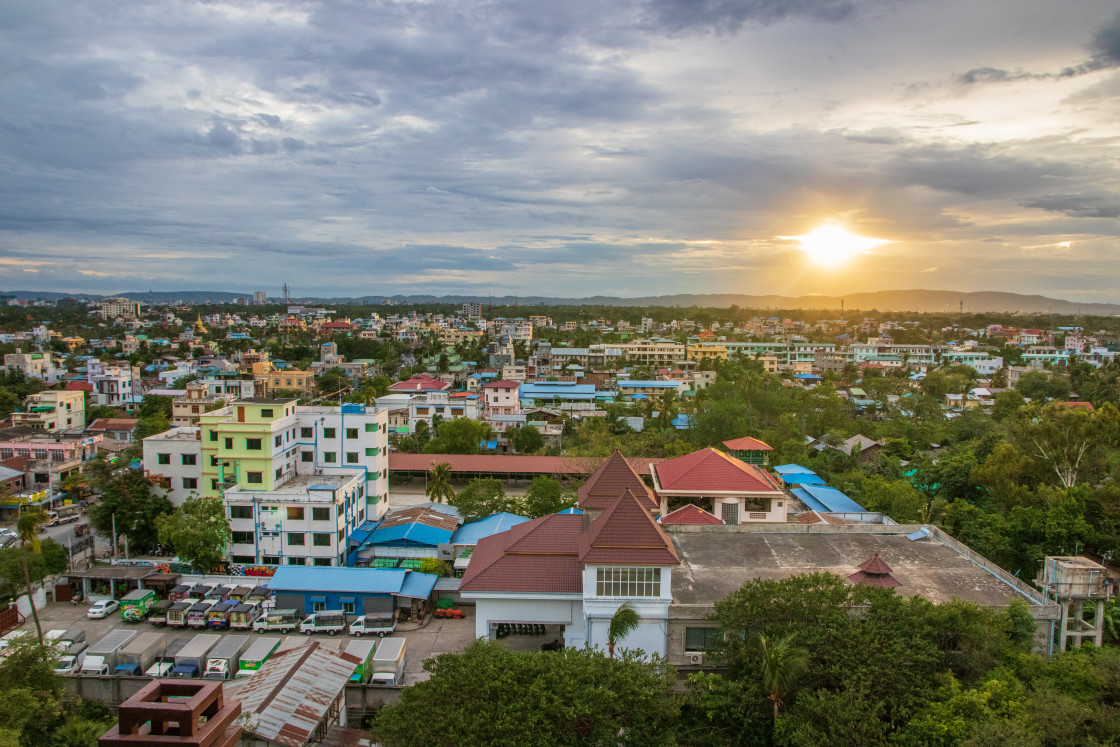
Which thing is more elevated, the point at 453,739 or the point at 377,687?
the point at 453,739

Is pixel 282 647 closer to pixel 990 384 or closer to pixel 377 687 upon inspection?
pixel 377 687

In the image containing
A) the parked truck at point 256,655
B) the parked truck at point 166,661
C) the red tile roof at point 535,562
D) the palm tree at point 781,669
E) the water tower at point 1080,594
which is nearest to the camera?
the palm tree at point 781,669

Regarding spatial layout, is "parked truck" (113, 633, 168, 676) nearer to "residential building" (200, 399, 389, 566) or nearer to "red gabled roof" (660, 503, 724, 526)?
"residential building" (200, 399, 389, 566)

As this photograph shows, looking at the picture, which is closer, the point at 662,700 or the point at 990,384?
the point at 662,700

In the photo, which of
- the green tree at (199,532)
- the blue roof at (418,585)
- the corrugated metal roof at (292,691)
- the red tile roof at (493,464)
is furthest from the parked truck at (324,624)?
the red tile roof at (493,464)

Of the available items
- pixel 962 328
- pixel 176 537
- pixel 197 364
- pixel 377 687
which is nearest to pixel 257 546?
pixel 176 537

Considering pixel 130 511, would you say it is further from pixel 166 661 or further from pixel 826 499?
pixel 826 499

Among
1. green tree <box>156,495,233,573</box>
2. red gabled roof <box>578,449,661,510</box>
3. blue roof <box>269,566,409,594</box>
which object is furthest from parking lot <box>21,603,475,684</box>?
red gabled roof <box>578,449,661,510</box>

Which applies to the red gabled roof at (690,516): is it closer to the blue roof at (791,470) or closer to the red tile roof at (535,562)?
the red tile roof at (535,562)
